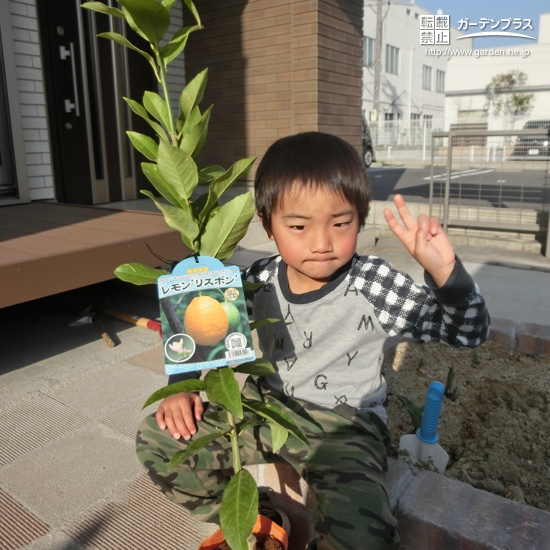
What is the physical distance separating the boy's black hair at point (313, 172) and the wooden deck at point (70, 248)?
4.93ft

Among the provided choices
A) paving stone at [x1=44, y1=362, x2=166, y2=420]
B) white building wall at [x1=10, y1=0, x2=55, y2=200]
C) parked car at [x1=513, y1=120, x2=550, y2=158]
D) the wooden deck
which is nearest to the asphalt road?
parked car at [x1=513, y1=120, x2=550, y2=158]

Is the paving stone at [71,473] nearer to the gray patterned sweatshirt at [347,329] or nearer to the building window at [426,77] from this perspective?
the gray patterned sweatshirt at [347,329]

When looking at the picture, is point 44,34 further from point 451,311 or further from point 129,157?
point 451,311

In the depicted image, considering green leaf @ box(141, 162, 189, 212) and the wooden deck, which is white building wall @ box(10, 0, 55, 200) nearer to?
the wooden deck

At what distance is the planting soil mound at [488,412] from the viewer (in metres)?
2.14

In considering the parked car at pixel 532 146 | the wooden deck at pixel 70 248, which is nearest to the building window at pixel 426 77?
the parked car at pixel 532 146

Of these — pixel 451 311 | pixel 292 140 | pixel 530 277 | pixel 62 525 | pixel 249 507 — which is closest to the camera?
pixel 249 507

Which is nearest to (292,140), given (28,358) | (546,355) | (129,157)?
(546,355)

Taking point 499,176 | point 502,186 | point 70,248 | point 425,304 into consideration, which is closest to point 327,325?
point 425,304

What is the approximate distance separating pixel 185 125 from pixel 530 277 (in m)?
4.95

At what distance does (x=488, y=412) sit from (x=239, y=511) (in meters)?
1.80

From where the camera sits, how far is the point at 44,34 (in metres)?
5.50

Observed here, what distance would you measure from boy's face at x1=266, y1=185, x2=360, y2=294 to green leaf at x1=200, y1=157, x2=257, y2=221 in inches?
10.8

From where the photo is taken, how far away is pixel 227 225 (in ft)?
4.34
